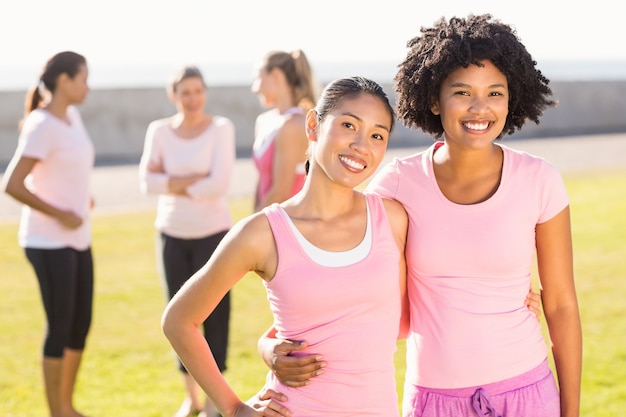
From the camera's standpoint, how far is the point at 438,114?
340 cm

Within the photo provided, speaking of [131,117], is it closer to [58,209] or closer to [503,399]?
[58,209]

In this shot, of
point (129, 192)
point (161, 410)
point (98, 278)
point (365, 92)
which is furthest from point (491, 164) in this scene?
point (129, 192)

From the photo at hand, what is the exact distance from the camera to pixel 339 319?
9.41 ft

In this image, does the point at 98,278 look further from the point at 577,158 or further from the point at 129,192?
the point at 577,158

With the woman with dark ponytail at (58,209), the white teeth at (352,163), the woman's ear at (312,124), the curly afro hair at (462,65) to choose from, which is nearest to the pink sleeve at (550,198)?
the curly afro hair at (462,65)

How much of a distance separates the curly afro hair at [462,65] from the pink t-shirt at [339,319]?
0.66m

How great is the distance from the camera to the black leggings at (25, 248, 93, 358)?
584 cm

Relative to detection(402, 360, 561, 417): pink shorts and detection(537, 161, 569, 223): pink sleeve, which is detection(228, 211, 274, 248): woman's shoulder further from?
detection(537, 161, 569, 223): pink sleeve

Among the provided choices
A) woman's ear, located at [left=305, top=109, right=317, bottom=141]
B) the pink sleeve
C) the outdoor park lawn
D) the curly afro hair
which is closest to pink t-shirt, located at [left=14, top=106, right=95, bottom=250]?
the outdoor park lawn

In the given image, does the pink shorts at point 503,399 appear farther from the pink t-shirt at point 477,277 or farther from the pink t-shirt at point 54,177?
the pink t-shirt at point 54,177

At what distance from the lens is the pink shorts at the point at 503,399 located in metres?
3.03

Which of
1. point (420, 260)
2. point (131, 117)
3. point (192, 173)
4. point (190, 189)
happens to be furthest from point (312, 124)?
point (131, 117)

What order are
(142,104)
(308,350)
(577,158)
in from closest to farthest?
(308,350) → (577,158) → (142,104)

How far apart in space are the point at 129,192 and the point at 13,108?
5.89 m
